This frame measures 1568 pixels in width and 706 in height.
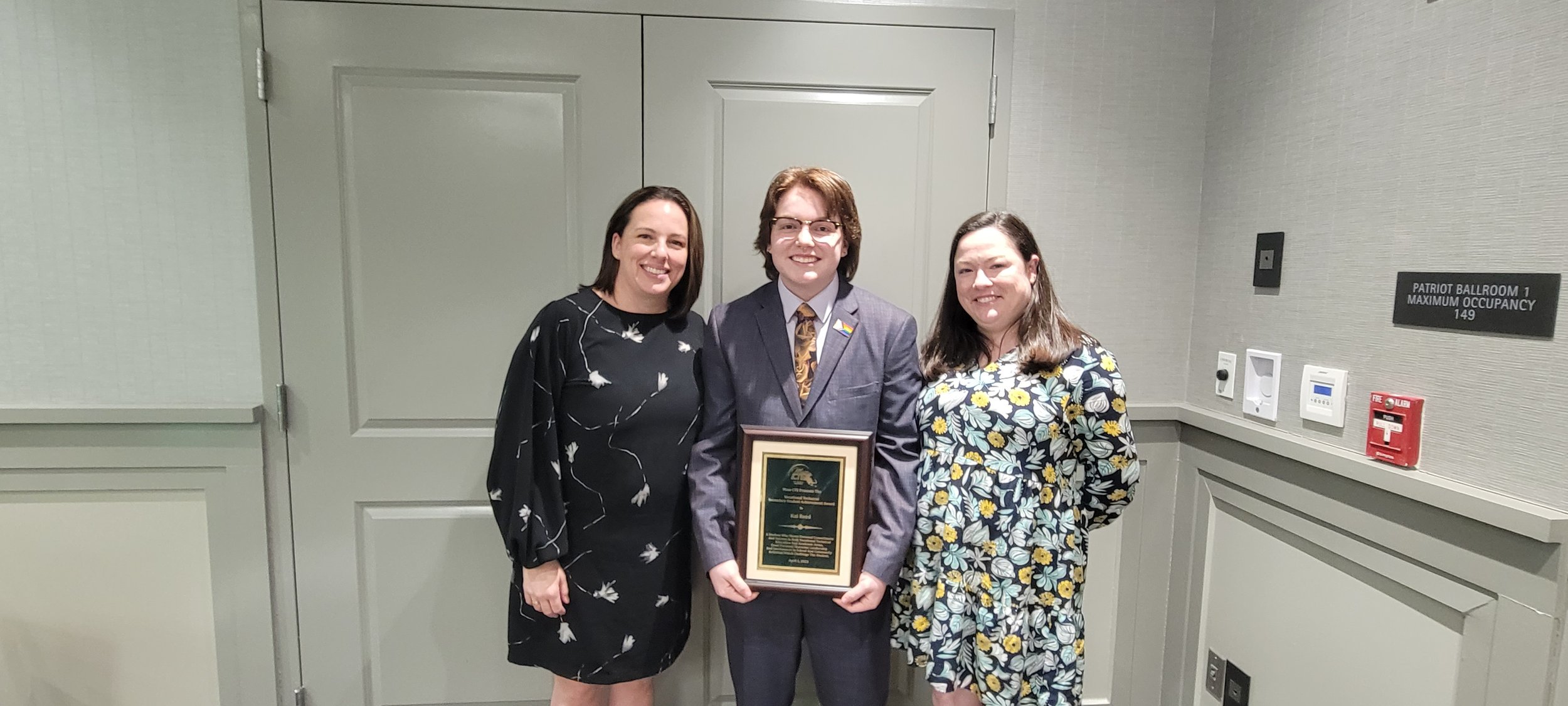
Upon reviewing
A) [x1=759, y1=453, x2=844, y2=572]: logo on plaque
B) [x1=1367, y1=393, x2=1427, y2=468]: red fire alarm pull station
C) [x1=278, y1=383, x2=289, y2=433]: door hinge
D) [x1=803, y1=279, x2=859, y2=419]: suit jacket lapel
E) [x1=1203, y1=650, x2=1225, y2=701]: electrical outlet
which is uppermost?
[x1=803, y1=279, x2=859, y2=419]: suit jacket lapel

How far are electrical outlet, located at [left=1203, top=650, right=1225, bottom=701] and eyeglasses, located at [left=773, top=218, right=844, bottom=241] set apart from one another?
4.81ft

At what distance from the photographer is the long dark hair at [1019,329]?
129 centimetres

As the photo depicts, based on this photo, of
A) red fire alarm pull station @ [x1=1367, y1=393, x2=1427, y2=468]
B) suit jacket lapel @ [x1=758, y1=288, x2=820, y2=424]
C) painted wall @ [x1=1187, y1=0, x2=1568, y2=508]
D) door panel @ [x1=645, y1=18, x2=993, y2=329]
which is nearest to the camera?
painted wall @ [x1=1187, y1=0, x2=1568, y2=508]

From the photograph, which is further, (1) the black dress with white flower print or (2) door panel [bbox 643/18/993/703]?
(2) door panel [bbox 643/18/993/703]

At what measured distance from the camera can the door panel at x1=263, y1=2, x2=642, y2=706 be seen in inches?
63.2

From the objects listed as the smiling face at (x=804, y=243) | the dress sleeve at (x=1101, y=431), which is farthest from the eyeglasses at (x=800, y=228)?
the dress sleeve at (x=1101, y=431)

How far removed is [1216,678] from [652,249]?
173cm

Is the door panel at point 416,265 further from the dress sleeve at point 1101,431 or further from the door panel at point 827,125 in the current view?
the dress sleeve at point 1101,431

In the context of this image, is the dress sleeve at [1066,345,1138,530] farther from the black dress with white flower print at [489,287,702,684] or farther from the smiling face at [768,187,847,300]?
the black dress with white flower print at [489,287,702,684]

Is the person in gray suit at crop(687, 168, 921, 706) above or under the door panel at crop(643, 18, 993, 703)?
under

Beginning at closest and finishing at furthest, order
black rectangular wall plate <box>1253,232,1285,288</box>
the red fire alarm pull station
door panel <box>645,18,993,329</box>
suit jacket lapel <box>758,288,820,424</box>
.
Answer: the red fire alarm pull station, suit jacket lapel <box>758,288,820,424</box>, black rectangular wall plate <box>1253,232,1285,288</box>, door panel <box>645,18,993,329</box>

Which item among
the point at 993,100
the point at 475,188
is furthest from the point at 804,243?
the point at 475,188

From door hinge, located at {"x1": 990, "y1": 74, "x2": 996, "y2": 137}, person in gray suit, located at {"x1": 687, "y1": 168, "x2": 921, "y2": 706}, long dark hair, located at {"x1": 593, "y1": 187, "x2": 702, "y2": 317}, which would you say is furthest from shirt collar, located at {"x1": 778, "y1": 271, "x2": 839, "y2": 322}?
door hinge, located at {"x1": 990, "y1": 74, "x2": 996, "y2": 137}

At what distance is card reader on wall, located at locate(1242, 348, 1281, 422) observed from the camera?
5.00ft
